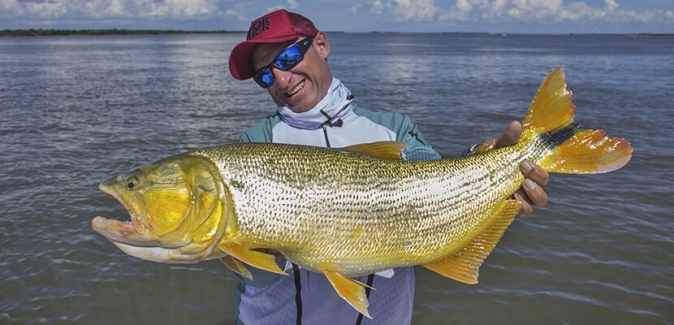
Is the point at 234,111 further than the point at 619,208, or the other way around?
the point at 234,111

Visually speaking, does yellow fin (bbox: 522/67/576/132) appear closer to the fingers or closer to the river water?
the fingers

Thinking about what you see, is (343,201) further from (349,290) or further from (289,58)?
(289,58)

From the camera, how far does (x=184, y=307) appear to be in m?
6.11

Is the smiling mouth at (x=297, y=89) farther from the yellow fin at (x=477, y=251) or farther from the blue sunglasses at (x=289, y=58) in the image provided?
the yellow fin at (x=477, y=251)

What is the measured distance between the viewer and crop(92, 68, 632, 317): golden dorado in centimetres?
252

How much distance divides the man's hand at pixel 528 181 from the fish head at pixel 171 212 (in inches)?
69.0

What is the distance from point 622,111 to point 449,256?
1735 cm

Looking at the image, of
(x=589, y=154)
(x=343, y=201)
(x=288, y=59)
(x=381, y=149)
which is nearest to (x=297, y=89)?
(x=288, y=59)

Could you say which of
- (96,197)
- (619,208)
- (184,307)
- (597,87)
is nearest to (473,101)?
(597,87)

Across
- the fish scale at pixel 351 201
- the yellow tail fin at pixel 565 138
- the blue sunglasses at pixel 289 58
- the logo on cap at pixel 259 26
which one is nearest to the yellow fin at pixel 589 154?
the yellow tail fin at pixel 565 138

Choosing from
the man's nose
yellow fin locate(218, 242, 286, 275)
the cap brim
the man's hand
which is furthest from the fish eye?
the man's hand

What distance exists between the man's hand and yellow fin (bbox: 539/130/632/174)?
0.08m

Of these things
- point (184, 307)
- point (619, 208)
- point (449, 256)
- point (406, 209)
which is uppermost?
point (406, 209)

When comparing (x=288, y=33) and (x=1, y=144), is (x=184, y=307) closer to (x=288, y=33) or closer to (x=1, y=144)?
(x=288, y=33)
